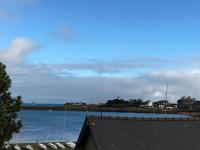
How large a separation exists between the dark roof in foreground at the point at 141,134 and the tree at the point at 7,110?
6.61 meters

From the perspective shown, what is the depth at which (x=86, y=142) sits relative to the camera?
109 feet

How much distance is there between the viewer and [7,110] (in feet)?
86.6

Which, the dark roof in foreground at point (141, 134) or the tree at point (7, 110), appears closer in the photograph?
the tree at point (7, 110)

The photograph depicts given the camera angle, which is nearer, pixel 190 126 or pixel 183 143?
pixel 183 143

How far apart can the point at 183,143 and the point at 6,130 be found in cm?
1328

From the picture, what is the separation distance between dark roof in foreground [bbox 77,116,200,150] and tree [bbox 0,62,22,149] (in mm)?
6610

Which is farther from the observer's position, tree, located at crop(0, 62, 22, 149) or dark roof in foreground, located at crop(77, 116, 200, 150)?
dark roof in foreground, located at crop(77, 116, 200, 150)

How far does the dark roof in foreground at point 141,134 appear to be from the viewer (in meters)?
31.3

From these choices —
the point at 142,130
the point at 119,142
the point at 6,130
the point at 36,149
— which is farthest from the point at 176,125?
the point at 36,149

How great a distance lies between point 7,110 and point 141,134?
1054 centimetres

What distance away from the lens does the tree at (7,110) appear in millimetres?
25797

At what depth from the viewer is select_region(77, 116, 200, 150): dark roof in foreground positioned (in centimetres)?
3134

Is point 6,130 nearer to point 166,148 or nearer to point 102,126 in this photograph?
point 102,126

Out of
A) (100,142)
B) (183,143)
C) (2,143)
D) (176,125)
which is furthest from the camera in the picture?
(176,125)
